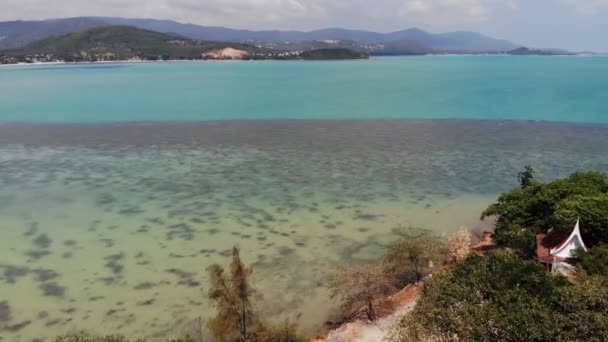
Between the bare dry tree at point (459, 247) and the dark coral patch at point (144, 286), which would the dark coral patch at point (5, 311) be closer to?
the dark coral patch at point (144, 286)

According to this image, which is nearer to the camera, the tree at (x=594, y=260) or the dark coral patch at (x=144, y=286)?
the tree at (x=594, y=260)

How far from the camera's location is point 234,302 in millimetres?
16484

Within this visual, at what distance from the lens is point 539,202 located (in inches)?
1031

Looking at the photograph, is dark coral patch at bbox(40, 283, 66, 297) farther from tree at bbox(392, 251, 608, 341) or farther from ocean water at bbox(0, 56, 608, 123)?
ocean water at bbox(0, 56, 608, 123)

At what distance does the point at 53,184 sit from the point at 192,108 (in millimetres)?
44966

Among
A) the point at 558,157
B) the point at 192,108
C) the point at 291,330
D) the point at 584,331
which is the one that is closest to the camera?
the point at 584,331


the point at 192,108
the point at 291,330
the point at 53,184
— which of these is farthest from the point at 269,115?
the point at 291,330

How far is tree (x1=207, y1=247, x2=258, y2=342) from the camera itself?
16256 millimetres

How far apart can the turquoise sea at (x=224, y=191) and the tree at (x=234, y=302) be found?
4528 mm

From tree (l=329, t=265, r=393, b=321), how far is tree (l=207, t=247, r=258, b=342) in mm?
5314

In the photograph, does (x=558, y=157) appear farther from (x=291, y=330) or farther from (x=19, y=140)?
(x=19, y=140)

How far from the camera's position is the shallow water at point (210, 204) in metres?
23.4

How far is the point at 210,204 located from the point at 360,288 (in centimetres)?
1607

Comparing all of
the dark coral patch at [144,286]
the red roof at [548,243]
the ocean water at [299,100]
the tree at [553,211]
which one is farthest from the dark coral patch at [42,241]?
the ocean water at [299,100]
